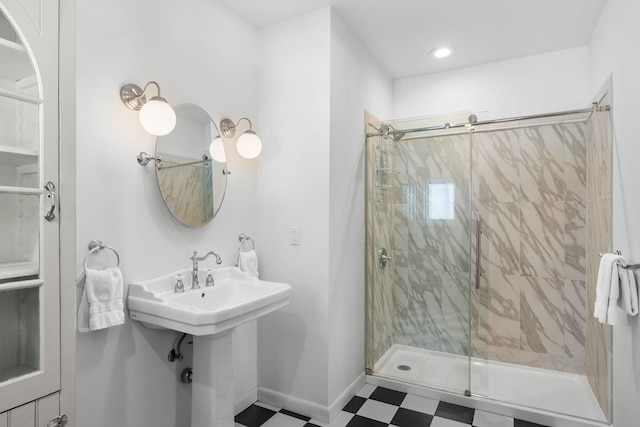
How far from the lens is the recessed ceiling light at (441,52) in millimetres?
2900

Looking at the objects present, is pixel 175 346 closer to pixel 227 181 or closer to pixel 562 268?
pixel 227 181

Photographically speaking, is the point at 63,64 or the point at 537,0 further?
the point at 537,0

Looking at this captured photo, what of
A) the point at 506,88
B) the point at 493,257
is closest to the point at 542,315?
the point at 493,257

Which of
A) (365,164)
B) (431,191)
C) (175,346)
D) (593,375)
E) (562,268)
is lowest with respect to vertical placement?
(593,375)

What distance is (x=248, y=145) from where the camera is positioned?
7.63 ft

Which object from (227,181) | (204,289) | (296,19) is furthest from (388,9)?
(204,289)

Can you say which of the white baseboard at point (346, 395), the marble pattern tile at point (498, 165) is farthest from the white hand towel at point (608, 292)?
the white baseboard at point (346, 395)

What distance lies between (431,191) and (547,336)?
1.65m

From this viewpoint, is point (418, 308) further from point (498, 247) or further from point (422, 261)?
point (498, 247)

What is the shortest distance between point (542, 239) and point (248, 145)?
98.9 inches

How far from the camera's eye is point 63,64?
1110mm

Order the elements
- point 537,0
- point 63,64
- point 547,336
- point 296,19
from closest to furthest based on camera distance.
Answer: point 63,64 → point 537,0 → point 296,19 → point 547,336

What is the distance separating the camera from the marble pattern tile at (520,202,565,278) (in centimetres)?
294

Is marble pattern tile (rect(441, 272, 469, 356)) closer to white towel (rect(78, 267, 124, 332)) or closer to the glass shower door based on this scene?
the glass shower door
